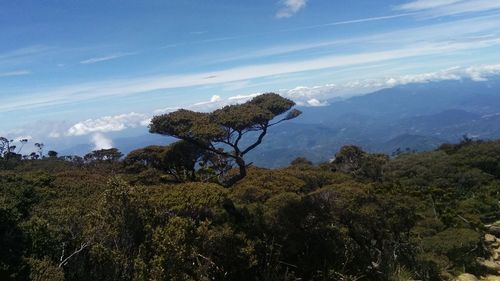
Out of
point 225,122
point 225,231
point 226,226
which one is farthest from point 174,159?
point 225,231

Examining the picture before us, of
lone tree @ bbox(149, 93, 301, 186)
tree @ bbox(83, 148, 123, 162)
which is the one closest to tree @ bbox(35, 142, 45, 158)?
tree @ bbox(83, 148, 123, 162)

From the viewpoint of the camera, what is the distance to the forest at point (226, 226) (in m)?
12.3

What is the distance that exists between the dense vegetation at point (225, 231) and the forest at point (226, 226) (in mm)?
42

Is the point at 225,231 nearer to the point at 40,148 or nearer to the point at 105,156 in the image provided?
the point at 105,156

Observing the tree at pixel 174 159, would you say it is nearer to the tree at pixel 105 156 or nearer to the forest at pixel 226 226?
the forest at pixel 226 226

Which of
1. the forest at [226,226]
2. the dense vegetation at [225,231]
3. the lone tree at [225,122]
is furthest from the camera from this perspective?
the lone tree at [225,122]

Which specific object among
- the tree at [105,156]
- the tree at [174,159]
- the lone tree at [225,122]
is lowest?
the tree at [105,156]

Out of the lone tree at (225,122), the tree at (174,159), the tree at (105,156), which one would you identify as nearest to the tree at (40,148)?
the tree at (105,156)

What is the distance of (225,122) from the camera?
19484 millimetres

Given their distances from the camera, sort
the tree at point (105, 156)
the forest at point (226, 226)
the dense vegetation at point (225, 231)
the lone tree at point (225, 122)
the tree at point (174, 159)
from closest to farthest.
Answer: the dense vegetation at point (225, 231) < the forest at point (226, 226) < the lone tree at point (225, 122) < the tree at point (174, 159) < the tree at point (105, 156)

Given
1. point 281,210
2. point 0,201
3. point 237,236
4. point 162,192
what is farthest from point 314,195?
point 0,201

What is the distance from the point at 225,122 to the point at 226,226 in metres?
5.76

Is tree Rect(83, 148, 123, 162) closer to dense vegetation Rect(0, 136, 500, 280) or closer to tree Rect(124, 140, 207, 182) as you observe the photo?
tree Rect(124, 140, 207, 182)

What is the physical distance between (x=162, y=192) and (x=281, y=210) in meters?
4.31
